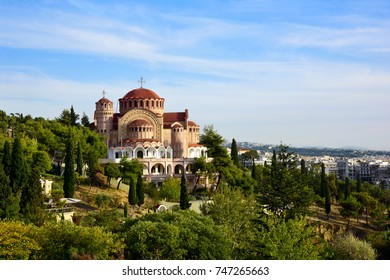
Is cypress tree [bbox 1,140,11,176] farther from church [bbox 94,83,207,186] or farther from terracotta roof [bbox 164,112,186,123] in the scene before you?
terracotta roof [bbox 164,112,186,123]

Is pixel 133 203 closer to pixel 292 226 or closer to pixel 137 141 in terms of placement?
pixel 137 141

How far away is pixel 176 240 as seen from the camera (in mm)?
16766

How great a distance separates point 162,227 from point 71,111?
3390cm

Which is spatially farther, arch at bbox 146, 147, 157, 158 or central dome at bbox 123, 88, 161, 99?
central dome at bbox 123, 88, 161, 99

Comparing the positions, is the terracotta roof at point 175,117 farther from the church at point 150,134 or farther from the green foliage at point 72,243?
the green foliage at point 72,243

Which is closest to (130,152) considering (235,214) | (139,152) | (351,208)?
(139,152)

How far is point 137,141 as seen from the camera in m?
44.8

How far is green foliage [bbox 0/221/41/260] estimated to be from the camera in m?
14.6

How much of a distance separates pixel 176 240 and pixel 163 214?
8.95 feet

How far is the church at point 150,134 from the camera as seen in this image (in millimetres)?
44094

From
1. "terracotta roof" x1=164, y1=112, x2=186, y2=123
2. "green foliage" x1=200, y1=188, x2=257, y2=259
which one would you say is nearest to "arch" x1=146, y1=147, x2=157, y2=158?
"terracotta roof" x1=164, y1=112, x2=186, y2=123

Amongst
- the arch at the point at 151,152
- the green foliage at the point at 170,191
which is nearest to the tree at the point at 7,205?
the green foliage at the point at 170,191

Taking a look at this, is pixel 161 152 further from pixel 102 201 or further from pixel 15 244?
pixel 15 244
